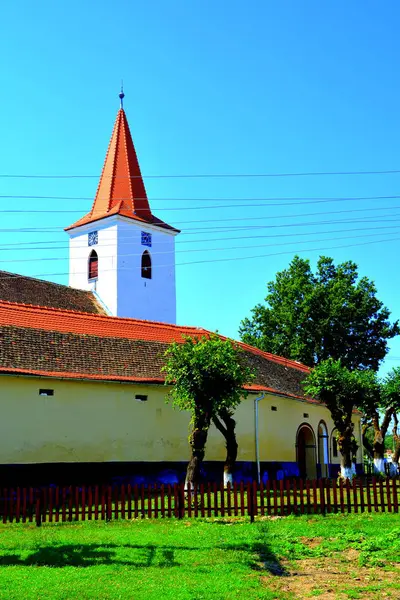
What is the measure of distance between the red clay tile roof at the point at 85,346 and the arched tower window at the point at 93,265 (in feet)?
68.4

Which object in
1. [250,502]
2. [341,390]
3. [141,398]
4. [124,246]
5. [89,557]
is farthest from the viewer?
[124,246]

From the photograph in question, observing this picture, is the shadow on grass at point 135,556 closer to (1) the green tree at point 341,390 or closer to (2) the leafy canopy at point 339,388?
(1) the green tree at point 341,390

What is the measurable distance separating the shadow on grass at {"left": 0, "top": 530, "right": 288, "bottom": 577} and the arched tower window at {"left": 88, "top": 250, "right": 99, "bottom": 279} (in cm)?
3780

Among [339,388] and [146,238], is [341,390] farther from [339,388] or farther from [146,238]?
[146,238]

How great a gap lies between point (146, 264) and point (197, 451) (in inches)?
1223

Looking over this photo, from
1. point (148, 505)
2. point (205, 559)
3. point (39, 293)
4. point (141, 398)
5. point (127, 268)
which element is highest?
point (127, 268)

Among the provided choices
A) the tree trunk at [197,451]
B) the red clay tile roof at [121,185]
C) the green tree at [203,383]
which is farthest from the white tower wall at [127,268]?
the tree trunk at [197,451]

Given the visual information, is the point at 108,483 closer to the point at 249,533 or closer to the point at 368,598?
the point at 249,533

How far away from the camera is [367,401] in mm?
29766

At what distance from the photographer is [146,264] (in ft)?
A: 169

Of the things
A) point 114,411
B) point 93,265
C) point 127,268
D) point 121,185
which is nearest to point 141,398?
point 114,411

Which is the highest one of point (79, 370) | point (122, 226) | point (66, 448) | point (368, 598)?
point (122, 226)

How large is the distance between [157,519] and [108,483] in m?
6.67

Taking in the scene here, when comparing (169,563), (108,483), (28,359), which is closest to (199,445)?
(108,483)
